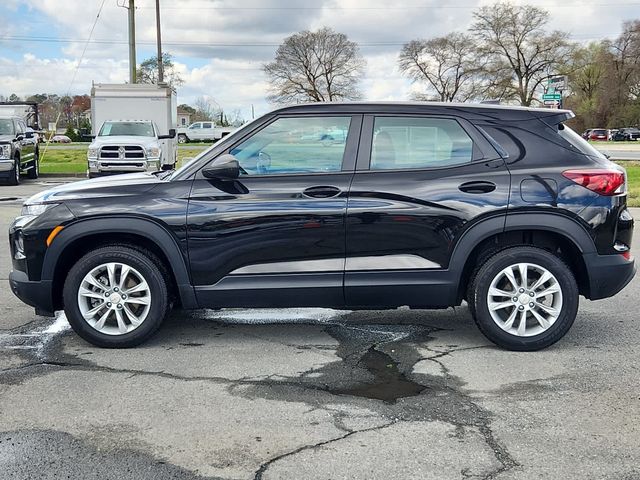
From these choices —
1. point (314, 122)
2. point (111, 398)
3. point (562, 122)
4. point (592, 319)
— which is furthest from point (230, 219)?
point (592, 319)

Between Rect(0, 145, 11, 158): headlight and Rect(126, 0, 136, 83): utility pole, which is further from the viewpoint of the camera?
Rect(126, 0, 136, 83): utility pole

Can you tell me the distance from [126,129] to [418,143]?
17.0 m

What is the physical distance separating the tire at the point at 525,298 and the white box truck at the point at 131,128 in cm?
1411

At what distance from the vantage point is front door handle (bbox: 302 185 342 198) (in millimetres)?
5070

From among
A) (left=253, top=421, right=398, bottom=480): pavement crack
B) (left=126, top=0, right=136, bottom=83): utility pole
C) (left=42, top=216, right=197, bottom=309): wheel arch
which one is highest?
(left=126, top=0, right=136, bottom=83): utility pole

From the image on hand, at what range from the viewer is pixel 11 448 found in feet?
11.8

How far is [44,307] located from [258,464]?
254 cm

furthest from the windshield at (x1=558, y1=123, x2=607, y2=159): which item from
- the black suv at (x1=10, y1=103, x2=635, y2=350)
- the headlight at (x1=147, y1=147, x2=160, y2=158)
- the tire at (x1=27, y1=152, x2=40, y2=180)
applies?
the tire at (x1=27, y1=152, x2=40, y2=180)

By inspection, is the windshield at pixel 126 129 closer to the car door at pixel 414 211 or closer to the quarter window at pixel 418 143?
the quarter window at pixel 418 143

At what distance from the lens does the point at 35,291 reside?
5.17m

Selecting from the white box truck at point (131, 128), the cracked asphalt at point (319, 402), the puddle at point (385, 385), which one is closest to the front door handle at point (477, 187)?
the cracked asphalt at point (319, 402)

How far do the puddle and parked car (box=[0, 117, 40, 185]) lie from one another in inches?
684

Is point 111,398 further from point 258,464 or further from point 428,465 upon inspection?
point 428,465

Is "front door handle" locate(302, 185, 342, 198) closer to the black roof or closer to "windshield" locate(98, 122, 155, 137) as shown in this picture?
the black roof
